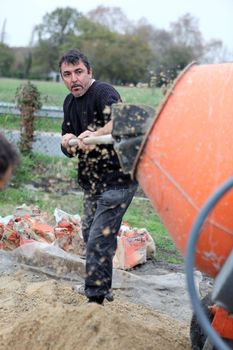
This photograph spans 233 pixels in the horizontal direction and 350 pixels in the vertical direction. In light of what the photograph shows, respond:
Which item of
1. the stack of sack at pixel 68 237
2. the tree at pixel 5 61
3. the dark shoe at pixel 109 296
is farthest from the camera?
the tree at pixel 5 61

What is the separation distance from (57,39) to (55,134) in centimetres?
6052

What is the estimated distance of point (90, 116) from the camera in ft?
13.8

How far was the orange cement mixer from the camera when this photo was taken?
248cm

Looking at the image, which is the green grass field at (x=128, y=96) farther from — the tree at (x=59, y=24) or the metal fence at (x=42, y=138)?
the tree at (x=59, y=24)

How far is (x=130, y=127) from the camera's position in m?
2.80

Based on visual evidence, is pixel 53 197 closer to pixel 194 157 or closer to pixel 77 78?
pixel 77 78

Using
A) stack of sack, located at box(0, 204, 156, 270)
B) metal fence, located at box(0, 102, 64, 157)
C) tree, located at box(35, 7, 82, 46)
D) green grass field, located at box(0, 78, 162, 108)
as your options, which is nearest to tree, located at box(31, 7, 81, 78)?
tree, located at box(35, 7, 82, 46)

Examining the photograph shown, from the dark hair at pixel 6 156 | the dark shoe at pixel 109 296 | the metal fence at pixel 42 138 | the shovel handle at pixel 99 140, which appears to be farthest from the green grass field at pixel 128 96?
the dark hair at pixel 6 156

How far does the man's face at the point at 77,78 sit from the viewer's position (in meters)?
4.24

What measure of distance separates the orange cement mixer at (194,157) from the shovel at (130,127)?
0.05 metres

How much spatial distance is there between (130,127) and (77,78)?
1.55 meters

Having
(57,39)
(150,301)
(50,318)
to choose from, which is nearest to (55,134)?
(150,301)

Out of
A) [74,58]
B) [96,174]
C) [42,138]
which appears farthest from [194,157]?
[42,138]

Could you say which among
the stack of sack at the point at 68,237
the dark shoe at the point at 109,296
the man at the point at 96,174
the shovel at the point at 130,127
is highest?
the shovel at the point at 130,127
